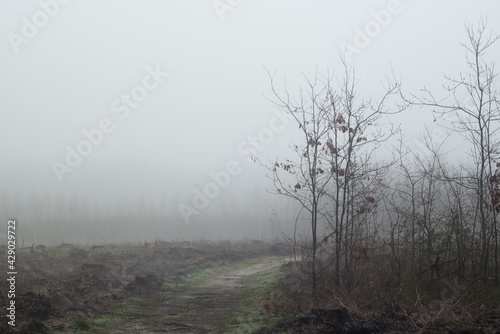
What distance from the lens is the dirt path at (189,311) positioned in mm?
7529

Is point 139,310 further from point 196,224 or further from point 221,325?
point 196,224

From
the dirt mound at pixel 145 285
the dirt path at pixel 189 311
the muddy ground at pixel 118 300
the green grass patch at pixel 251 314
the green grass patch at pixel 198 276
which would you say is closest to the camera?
the muddy ground at pixel 118 300

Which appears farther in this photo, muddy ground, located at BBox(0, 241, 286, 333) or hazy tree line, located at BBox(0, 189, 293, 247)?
hazy tree line, located at BBox(0, 189, 293, 247)

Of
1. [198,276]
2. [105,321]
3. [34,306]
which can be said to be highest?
[34,306]

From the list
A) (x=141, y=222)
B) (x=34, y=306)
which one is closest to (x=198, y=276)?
(x=34, y=306)

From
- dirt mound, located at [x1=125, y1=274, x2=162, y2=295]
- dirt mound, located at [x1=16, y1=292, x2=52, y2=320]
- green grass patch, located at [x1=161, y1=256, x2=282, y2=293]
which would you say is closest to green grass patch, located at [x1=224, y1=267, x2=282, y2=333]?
green grass patch, located at [x1=161, y1=256, x2=282, y2=293]

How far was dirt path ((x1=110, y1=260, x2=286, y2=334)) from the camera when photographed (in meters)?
7.53

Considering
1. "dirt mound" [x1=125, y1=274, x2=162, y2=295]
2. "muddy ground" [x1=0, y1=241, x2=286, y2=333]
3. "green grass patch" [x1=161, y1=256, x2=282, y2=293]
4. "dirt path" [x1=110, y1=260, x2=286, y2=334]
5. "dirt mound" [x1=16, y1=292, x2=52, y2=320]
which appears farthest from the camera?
"green grass patch" [x1=161, y1=256, x2=282, y2=293]

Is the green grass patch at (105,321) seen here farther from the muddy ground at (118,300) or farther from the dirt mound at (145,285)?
the dirt mound at (145,285)

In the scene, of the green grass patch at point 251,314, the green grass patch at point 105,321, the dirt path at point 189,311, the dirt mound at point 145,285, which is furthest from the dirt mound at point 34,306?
the dirt mound at point 145,285

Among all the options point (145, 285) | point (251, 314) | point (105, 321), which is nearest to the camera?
point (105, 321)

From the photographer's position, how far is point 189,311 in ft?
30.0

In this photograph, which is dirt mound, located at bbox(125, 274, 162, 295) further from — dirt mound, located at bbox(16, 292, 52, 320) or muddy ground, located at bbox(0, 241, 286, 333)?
dirt mound, located at bbox(16, 292, 52, 320)

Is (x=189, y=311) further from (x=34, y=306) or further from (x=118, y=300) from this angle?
(x=34, y=306)
